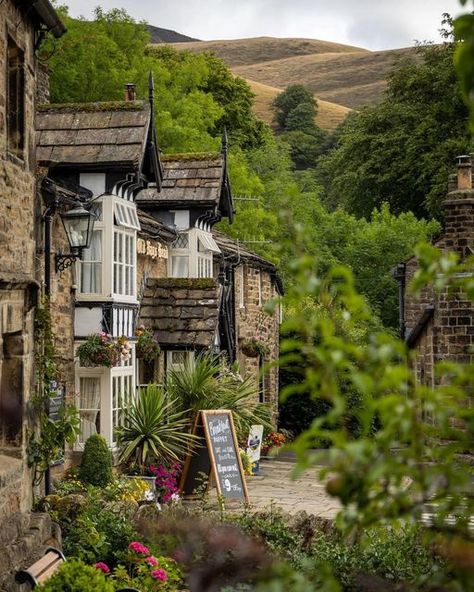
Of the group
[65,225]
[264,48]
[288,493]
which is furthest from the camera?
[264,48]

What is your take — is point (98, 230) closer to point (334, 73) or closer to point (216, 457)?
point (216, 457)

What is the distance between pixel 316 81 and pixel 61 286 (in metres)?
147

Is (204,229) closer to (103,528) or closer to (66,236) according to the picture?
(66,236)

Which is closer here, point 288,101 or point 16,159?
point 16,159

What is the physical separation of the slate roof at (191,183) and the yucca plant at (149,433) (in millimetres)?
6132

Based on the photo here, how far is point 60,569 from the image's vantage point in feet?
31.5

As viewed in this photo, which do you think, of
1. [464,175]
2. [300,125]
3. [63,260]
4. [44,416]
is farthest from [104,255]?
[300,125]

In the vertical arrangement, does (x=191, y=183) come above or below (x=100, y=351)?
above

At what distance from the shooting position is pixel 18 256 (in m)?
11.9

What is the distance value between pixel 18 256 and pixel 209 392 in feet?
27.3

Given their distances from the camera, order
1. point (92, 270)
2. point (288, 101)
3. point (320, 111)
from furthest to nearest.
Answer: point (320, 111)
point (288, 101)
point (92, 270)

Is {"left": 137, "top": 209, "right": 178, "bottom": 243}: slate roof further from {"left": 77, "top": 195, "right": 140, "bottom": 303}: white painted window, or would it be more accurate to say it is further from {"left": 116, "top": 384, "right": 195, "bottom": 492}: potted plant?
{"left": 116, "top": 384, "right": 195, "bottom": 492}: potted plant

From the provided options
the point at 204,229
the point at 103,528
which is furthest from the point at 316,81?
the point at 103,528

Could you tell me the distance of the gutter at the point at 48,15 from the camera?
12.0 metres
